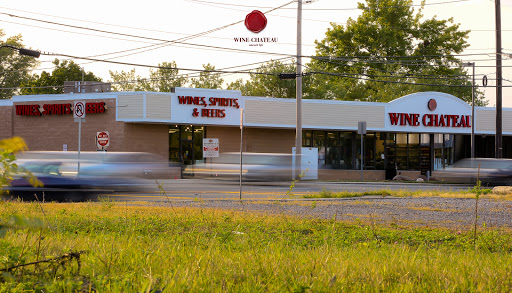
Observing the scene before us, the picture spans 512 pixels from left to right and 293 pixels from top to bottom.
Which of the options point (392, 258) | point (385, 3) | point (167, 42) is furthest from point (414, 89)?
point (392, 258)

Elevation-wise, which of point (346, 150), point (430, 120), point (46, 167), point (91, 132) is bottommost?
point (46, 167)

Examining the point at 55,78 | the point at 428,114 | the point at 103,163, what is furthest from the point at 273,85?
the point at 103,163

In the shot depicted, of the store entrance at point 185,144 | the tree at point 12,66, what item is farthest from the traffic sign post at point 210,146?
the tree at point 12,66

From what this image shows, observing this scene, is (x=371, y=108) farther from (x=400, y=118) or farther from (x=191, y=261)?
(x=191, y=261)

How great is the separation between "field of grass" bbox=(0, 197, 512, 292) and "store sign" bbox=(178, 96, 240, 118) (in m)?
28.8

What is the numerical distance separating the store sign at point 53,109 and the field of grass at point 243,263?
98.2ft

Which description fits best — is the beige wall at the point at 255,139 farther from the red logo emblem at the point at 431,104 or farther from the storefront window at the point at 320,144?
the red logo emblem at the point at 431,104

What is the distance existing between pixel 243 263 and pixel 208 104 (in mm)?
32448

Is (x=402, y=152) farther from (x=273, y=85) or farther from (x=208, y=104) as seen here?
(x=273, y=85)

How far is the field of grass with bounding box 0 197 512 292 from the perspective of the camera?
4535 millimetres

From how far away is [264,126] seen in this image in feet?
129

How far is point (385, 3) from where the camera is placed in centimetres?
6272

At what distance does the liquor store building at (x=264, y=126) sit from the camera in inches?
1446

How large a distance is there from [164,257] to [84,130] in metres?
33.5
